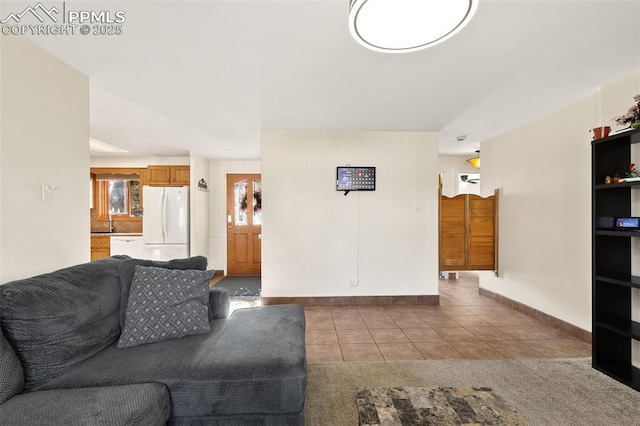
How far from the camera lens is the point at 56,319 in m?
1.47

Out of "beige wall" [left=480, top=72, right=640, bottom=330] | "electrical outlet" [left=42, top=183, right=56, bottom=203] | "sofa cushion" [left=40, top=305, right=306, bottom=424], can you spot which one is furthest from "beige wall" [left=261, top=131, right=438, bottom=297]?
"sofa cushion" [left=40, top=305, right=306, bottom=424]

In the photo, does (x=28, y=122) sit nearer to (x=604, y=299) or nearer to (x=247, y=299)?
(x=247, y=299)

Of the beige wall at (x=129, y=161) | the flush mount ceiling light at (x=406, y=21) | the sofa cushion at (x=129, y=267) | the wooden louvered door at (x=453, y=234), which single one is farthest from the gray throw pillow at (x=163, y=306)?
the beige wall at (x=129, y=161)

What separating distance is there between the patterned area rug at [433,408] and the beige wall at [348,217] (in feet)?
8.94

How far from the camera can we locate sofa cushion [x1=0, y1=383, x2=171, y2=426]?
1122 millimetres

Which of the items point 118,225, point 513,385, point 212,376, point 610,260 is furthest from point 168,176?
point 610,260

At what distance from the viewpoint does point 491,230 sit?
4.38m

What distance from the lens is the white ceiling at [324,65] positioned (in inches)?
67.1

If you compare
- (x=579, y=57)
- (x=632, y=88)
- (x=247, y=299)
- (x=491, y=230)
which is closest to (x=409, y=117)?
(x=579, y=57)

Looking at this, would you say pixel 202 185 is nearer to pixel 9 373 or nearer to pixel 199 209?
pixel 199 209

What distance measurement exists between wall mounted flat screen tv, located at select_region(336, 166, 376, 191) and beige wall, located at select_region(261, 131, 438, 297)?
0.34 feet

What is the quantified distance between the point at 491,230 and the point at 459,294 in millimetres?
1142

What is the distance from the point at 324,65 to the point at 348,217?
88.1 inches

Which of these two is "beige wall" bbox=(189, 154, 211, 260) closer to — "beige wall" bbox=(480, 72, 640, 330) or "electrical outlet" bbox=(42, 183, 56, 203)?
"electrical outlet" bbox=(42, 183, 56, 203)
